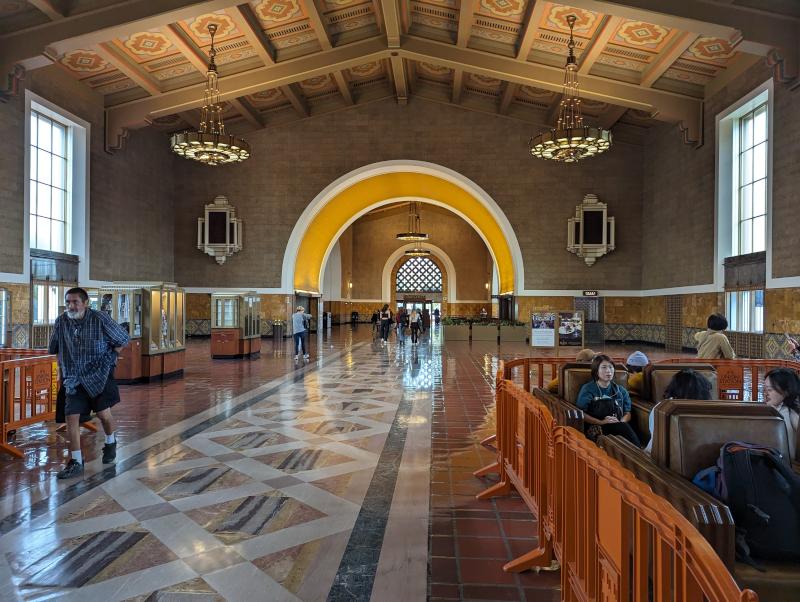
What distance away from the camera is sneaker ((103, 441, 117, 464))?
461cm

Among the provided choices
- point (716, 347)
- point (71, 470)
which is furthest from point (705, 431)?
point (716, 347)

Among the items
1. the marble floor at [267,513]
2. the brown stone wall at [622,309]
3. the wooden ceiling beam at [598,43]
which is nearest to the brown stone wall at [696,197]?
the brown stone wall at [622,309]

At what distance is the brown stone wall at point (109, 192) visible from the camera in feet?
40.3

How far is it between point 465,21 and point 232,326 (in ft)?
31.3

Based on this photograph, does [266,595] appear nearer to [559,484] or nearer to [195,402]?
[559,484]

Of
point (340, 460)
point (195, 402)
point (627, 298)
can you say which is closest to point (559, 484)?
point (340, 460)

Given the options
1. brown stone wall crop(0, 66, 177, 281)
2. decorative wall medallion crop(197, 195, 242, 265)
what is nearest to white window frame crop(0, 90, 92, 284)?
brown stone wall crop(0, 66, 177, 281)

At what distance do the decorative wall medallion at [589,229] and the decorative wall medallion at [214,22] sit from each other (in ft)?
41.8

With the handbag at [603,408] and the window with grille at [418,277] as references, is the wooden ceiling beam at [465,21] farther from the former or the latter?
the window with grille at [418,277]

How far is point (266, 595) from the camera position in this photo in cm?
252

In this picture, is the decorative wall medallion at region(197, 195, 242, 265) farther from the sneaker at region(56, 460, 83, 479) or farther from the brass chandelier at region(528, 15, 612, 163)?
the sneaker at region(56, 460, 83, 479)

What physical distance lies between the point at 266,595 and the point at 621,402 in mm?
2575

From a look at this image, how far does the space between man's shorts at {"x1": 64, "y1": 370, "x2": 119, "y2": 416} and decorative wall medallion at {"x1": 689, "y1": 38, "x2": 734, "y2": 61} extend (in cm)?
1419

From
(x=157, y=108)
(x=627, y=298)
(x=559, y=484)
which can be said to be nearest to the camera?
(x=559, y=484)
